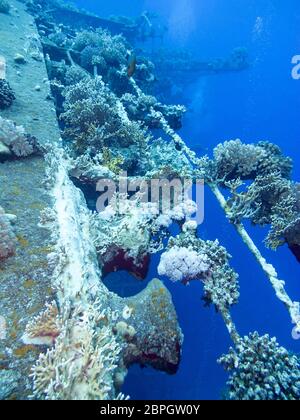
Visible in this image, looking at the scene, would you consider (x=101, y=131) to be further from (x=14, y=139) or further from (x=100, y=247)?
(x=100, y=247)

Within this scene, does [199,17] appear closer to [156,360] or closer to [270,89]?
[270,89]

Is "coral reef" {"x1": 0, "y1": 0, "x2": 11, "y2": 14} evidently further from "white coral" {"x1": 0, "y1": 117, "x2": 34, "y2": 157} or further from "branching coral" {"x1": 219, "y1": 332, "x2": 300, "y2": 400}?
"branching coral" {"x1": 219, "y1": 332, "x2": 300, "y2": 400}

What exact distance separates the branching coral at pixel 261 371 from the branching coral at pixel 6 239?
297 cm

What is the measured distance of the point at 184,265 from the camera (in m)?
5.04

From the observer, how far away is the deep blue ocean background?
1983cm

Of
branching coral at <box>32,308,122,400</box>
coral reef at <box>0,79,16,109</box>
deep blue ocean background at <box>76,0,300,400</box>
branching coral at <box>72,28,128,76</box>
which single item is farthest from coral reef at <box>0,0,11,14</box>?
branching coral at <box>32,308,122,400</box>

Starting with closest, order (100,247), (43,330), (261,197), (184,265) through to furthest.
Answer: (43,330) < (100,247) < (184,265) < (261,197)

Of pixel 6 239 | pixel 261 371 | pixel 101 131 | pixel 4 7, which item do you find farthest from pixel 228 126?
pixel 6 239

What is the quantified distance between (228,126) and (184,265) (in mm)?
51594

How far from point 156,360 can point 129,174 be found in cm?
442

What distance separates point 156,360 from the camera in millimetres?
3930

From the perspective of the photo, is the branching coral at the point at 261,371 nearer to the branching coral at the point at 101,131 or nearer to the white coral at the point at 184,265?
the white coral at the point at 184,265

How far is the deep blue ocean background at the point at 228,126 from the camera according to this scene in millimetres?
19828
